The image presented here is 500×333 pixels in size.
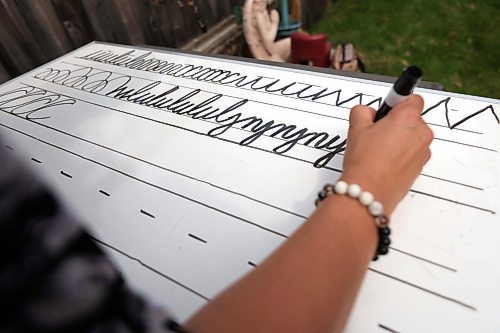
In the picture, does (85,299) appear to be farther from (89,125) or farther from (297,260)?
(89,125)

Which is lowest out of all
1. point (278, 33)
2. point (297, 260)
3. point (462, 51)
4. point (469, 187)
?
point (462, 51)

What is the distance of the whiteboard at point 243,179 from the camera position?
413 mm

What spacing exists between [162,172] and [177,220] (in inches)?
5.2

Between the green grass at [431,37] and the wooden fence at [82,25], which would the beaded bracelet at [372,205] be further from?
the green grass at [431,37]

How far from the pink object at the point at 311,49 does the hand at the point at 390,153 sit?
1220 millimetres

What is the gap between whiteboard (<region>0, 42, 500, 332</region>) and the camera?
0.41 m

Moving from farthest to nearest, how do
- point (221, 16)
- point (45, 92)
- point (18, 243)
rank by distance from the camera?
point (221, 16) < point (45, 92) < point (18, 243)

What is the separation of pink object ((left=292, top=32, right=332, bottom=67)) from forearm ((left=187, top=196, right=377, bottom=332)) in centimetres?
143

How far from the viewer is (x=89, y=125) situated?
31.4 inches

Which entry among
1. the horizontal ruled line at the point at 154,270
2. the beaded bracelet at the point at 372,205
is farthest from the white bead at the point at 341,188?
the horizontal ruled line at the point at 154,270

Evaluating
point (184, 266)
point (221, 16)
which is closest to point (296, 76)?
point (184, 266)

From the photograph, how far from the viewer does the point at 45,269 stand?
20 cm

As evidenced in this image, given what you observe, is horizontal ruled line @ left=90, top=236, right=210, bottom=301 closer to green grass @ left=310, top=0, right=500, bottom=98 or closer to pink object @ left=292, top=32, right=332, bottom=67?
pink object @ left=292, top=32, right=332, bottom=67

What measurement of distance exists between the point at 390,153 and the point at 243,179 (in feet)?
0.83
